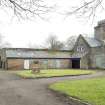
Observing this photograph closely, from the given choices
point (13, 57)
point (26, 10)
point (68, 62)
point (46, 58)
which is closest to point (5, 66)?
point (13, 57)

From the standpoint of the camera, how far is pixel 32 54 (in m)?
49.2

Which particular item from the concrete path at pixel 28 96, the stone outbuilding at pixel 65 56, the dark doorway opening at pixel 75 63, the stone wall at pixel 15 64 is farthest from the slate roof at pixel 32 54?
the concrete path at pixel 28 96

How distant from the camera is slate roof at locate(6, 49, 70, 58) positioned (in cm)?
4725

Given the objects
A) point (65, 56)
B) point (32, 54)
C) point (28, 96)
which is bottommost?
point (28, 96)

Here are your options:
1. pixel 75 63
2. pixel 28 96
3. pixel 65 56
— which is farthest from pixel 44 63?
pixel 28 96

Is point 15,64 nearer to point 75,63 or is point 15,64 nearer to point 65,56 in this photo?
point 65,56

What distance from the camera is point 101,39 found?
50.8 m

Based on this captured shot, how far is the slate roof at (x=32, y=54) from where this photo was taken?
47.2 metres

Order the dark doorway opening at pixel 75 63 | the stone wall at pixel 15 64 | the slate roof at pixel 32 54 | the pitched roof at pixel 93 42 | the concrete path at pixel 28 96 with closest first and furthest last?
the concrete path at pixel 28 96 → the stone wall at pixel 15 64 → the slate roof at pixel 32 54 → the pitched roof at pixel 93 42 → the dark doorway opening at pixel 75 63

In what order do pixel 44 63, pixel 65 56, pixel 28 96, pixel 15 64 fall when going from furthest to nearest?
pixel 65 56, pixel 44 63, pixel 15 64, pixel 28 96

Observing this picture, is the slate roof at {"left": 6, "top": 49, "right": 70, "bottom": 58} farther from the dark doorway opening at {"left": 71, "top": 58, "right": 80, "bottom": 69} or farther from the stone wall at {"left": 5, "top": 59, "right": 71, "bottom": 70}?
the dark doorway opening at {"left": 71, "top": 58, "right": 80, "bottom": 69}

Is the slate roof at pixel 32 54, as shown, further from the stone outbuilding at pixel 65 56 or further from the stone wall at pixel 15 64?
Answer: the stone wall at pixel 15 64

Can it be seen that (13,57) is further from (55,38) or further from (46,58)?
(55,38)

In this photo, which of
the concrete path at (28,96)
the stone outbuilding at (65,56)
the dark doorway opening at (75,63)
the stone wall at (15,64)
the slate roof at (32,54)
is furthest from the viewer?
the dark doorway opening at (75,63)
